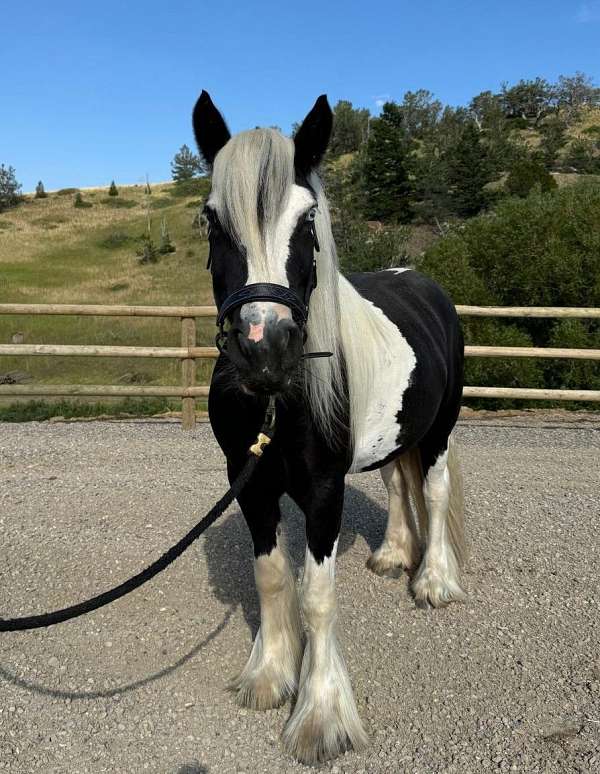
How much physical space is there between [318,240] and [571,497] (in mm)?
3706

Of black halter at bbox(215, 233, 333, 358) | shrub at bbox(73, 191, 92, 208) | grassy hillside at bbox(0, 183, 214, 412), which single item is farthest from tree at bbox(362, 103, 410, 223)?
black halter at bbox(215, 233, 333, 358)

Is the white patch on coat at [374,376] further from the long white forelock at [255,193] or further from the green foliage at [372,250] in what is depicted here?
the green foliage at [372,250]

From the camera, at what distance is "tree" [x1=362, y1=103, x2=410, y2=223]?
35.4 meters

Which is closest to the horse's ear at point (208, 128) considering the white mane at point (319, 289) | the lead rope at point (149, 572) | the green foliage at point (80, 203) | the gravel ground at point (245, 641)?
the white mane at point (319, 289)

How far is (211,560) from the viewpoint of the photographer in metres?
3.50

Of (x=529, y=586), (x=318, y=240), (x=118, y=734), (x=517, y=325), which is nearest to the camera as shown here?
(x=318, y=240)

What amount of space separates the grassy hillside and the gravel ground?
7689 mm

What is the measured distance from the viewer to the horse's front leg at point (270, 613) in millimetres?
2254

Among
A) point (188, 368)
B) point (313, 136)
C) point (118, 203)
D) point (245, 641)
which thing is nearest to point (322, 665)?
point (245, 641)

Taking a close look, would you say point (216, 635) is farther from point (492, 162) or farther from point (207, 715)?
point (492, 162)

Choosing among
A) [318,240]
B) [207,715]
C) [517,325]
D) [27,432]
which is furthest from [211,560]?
[517,325]

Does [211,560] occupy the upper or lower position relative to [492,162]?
lower

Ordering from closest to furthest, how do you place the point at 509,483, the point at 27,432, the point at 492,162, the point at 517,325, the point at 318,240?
the point at 318,240, the point at 509,483, the point at 27,432, the point at 517,325, the point at 492,162

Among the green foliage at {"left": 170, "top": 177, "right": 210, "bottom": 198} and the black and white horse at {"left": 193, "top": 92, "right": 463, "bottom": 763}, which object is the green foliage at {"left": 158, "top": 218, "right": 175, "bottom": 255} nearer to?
the green foliage at {"left": 170, "top": 177, "right": 210, "bottom": 198}
